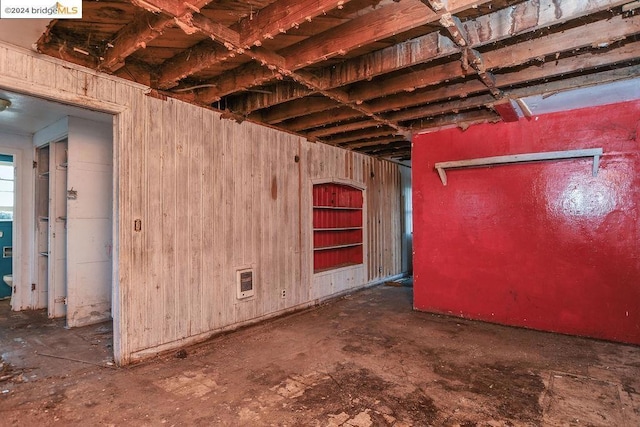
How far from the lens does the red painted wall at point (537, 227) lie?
339 centimetres

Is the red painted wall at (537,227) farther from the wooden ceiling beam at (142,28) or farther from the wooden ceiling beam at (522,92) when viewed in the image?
the wooden ceiling beam at (142,28)

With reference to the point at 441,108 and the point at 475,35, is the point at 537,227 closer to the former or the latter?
the point at 441,108

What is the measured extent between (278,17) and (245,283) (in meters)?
2.84

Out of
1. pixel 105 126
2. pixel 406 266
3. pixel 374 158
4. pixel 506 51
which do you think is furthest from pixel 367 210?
pixel 105 126

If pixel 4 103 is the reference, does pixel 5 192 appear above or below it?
below

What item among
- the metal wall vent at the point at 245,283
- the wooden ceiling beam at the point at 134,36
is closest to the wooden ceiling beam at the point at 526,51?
the wooden ceiling beam at the point at 134,36

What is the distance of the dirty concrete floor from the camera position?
2.19 metres

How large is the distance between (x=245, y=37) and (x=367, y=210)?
4.34 metres

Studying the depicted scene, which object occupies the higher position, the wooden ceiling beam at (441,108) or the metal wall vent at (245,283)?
the wooden ceiling beam at (441,108)

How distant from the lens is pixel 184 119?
3.42m

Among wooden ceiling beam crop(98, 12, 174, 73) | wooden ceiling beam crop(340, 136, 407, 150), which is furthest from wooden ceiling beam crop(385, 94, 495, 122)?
wooden ceiling beam crop(98, 12, 174, 73)

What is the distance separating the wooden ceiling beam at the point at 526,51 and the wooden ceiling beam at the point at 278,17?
120 cm

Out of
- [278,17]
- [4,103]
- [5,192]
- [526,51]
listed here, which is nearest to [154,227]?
[278,17]

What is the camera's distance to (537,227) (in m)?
3.84
